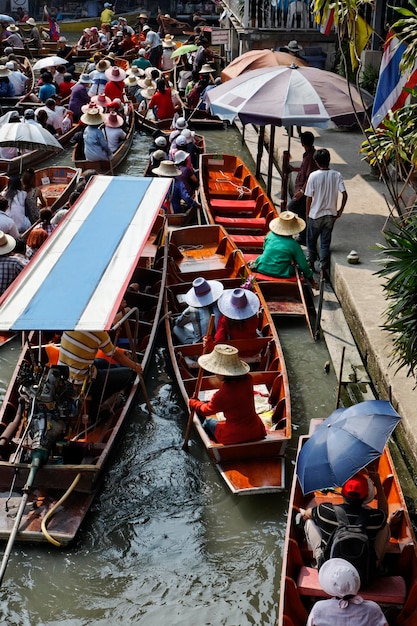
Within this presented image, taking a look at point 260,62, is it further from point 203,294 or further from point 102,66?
point 102,66

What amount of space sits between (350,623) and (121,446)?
12.6 feet

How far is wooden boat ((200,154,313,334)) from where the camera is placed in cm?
1016

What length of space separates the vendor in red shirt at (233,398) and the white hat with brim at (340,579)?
2.38 m

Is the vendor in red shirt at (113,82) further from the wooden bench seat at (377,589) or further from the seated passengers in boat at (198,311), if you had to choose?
the wooden bench seat at (377,589)

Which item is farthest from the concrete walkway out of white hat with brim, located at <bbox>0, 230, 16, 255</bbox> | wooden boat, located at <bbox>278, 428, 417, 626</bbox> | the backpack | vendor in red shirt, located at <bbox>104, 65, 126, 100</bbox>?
vendor in red shirt, located at <bbox>104, 65, 126, 100</bbox>

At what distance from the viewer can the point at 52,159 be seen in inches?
697

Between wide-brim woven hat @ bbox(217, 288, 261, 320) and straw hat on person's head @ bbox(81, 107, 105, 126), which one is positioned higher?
straw hat on person's head @ bbox(81, 107, 105, 126)

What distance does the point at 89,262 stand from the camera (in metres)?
7.43

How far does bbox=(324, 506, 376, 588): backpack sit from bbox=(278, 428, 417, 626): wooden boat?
7.8 inches

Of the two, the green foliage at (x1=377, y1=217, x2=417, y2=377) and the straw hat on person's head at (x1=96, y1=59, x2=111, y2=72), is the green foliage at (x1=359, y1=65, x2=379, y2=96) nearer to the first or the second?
the straw hat on person's head at (x1=96, y1=59, x2=111, y2=72)

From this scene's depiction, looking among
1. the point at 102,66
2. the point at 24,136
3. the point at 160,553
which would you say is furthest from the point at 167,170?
the point at 102,66

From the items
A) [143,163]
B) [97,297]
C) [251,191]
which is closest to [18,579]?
[97,297]

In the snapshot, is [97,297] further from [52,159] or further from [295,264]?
[52,159]

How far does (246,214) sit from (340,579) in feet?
29.2
